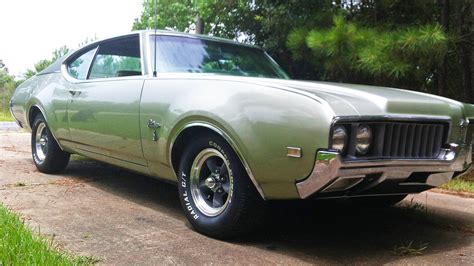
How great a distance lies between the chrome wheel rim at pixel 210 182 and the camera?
133 inches

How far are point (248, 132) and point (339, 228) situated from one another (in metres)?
1.23

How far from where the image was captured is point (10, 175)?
5438mm

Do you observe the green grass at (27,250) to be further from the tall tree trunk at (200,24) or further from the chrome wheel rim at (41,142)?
the tall tree trunk at (200,24)

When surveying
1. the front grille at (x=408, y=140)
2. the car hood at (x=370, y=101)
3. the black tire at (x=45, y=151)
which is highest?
the car hood at (x=370, y=101)

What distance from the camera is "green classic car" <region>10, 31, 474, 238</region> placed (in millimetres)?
2801

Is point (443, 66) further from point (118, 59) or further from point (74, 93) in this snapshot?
point (74, 93)

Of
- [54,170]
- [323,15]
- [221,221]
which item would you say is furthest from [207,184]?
[323,15]

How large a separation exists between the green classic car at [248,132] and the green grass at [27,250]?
0.95 metres

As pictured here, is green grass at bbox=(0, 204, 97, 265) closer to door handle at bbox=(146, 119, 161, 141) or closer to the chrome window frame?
door handle at bbox=(146, 119, 161, 141)

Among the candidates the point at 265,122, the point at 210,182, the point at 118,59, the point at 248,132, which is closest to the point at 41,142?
the point at 118,59

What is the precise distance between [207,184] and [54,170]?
288cm

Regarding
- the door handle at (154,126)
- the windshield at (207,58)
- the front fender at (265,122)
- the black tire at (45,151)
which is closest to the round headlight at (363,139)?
the front fender at (265,122)

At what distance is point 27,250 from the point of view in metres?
2.73

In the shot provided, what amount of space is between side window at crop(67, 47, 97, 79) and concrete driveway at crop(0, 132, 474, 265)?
1.11 meters
